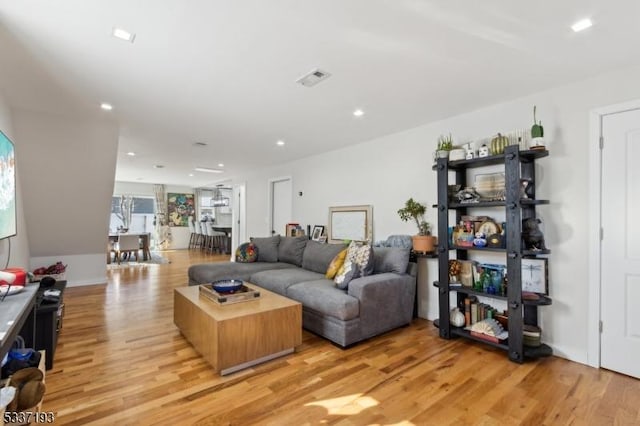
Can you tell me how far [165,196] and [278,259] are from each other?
7746 millimetres

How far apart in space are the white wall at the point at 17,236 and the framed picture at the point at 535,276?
4908mm

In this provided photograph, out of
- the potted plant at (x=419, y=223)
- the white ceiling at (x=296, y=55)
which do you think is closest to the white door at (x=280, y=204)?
the white ceiling at (x=296, y=55)

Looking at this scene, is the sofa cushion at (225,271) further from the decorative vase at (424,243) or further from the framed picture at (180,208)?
the framed picture at (180,208)

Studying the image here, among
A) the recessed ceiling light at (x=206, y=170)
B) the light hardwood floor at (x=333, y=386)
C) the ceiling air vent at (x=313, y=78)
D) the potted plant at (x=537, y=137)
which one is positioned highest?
the ceiling air vent at (x=313, y=78)

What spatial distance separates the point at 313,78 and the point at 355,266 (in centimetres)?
177

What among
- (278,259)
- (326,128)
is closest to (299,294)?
(278,259)

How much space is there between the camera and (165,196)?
10.8 metres

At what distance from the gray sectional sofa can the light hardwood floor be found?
0.17 meters

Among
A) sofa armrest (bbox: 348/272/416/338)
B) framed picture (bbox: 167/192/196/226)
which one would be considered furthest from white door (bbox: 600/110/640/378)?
framed picture (bbox: 167/192/196/226)

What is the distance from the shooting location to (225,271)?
402cm

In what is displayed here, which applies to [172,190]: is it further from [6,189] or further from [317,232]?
[6,189]

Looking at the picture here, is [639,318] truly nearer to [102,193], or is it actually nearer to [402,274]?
[402,274]

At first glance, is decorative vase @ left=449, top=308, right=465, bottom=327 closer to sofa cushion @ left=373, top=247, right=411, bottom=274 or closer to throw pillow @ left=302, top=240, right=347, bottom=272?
sofa cushion @ left=373, top=247, right=411, bottom=274

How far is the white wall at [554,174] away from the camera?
8.32 ft
